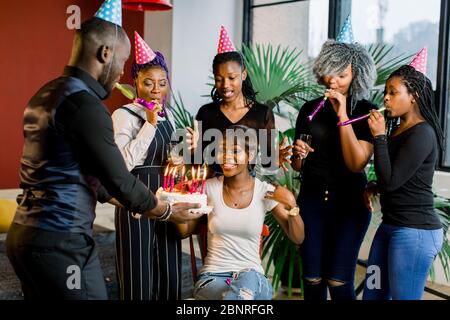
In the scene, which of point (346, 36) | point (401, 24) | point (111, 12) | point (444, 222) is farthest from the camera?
point (401, 24)

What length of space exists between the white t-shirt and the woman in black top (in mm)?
306

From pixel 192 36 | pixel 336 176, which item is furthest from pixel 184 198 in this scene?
pixel 192 36

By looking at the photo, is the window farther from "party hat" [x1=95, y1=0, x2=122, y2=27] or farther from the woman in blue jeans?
"party hat" [x1=95, y1=0, x2=122, y2=27]

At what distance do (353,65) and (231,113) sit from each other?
22.8 inches

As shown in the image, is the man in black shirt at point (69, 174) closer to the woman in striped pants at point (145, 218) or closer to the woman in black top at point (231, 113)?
the woman in striped pants at point (145, 218)

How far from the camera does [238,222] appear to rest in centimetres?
228

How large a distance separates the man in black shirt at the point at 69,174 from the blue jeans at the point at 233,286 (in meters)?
0.68

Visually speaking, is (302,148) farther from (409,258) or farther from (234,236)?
(409,258)

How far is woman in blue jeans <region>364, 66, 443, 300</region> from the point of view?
2057mm

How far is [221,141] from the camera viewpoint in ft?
7.72

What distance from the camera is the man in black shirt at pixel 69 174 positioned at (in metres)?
1.44
